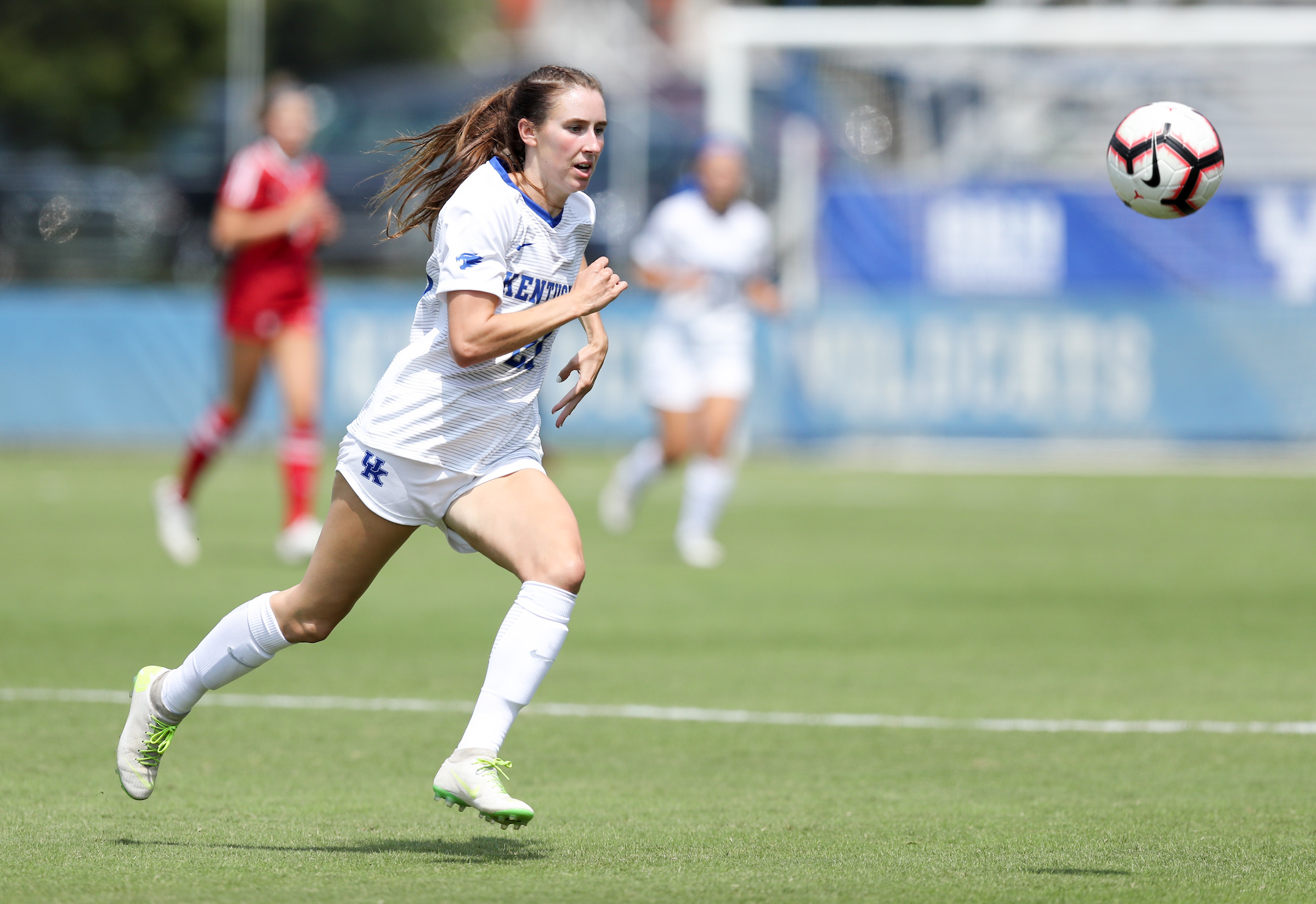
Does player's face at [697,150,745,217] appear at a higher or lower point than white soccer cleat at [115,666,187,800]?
higher

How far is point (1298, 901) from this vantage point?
4523mm

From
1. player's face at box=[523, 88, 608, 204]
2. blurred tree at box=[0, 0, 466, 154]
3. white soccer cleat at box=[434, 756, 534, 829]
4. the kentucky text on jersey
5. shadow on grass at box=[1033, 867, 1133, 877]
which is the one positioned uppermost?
blurred tree at box=[0, 0, 466, 154]

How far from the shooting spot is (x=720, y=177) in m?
13.0

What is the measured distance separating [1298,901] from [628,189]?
2601 cm

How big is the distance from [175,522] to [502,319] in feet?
25.3

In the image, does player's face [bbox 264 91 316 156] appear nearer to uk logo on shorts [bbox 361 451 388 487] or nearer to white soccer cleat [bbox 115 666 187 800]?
white soccer cleat [bbox 115 666 187 800]

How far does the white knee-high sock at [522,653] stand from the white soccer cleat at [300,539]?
6.74 metres

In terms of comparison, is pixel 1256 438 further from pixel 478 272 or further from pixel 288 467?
pixel 478 272

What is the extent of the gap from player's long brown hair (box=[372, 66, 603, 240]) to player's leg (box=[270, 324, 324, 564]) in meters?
6.34

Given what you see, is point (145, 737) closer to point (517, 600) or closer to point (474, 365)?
point (517, 600)

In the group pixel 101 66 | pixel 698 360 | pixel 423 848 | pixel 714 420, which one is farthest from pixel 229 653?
pixel 101 66

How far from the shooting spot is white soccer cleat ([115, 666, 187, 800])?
17.8ft

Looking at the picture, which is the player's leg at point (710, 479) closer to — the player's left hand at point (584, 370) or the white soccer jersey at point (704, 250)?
the white soccer jersey at point (704, 250)

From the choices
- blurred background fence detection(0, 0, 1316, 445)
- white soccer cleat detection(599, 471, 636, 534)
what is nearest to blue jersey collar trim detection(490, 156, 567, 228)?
white soccer cleat detection(599, 471, 636, 534)
